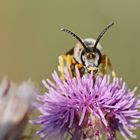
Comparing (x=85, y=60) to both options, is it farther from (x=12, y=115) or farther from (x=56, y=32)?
(x=56, y=32)

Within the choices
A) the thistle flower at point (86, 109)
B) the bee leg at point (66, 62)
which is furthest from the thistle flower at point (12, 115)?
the bee leg at point (66, 62)

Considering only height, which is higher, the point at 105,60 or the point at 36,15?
the point at 36,15

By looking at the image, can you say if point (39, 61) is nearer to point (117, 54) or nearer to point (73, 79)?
point (117, 54)

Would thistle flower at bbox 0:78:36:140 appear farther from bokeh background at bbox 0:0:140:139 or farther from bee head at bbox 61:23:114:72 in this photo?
bokeh background at bbox 0:0:140:139

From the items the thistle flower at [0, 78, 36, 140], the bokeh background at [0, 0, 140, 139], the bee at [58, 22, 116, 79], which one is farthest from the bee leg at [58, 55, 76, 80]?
the bokeh background at [0, 0, 140, 139]

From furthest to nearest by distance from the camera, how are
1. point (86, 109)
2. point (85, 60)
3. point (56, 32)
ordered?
1. point (56, 32)
2. point (85, 60)
3. point (86, 109)

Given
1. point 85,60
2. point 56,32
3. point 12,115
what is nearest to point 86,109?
point 85,60

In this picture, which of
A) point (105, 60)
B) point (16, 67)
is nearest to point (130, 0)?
point (16, 67)
